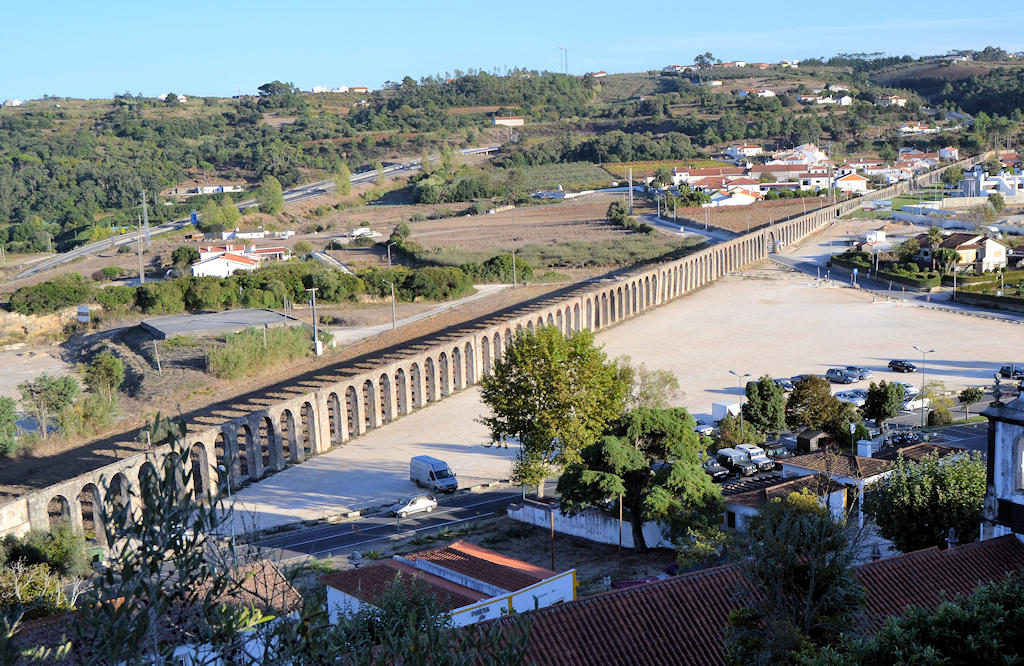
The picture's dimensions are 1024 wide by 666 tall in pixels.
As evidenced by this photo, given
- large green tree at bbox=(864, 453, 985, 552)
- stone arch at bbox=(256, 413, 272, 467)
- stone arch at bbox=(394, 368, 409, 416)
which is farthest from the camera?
stone arch at bbox=(394, 368, 409, 416)

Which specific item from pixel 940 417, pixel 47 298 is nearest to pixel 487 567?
pixel 940 417

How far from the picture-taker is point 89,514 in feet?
101

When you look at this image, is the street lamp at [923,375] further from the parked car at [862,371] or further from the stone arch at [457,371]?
the stone arch at [457,371]

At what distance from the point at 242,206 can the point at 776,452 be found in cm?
9931

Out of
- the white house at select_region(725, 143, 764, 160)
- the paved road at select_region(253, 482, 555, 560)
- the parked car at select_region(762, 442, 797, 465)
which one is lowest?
the paved road at select_region(253, 482, 555, 560)

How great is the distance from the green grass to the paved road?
10535cm

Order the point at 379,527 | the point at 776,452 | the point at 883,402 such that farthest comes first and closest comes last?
the point at 883,402 < the point at 776,452 < the point at 379,527

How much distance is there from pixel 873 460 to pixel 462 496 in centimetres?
1198

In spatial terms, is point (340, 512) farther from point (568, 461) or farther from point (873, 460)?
point (873, 460)

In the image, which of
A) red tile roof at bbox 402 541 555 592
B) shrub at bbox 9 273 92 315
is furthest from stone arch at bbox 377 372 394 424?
shrub at bbox 9 273 92 315

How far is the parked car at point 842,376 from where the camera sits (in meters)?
42.4

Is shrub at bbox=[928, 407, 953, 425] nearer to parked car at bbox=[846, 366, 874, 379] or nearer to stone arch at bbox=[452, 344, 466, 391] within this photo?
parked car at bbox=[846, 366, 874, 379]

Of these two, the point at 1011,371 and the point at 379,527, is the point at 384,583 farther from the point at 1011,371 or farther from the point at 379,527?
the point at 1011,371

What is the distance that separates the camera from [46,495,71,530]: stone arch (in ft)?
86.6
